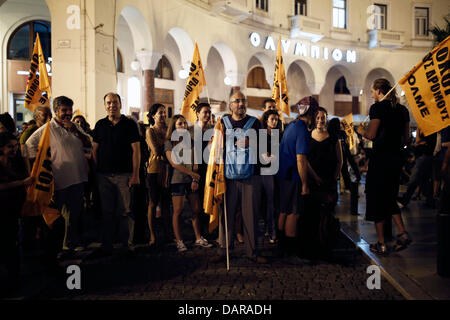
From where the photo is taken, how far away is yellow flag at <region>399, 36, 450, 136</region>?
14.3ft

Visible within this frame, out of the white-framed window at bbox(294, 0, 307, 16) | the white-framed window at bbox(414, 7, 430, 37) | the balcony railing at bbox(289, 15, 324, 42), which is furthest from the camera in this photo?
the white-framed window at bbox(414, 7, 430, 37)

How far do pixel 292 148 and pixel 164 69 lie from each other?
15302 mm

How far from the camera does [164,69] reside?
62.7 ft

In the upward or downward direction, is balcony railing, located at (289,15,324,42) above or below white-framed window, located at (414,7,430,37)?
below

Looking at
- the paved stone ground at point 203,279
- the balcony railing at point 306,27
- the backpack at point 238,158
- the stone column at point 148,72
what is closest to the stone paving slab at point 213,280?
the paved stone ground at point 203,279

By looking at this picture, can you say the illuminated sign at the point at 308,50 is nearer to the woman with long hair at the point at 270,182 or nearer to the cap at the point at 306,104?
the woman with long hair at the point at 270,182

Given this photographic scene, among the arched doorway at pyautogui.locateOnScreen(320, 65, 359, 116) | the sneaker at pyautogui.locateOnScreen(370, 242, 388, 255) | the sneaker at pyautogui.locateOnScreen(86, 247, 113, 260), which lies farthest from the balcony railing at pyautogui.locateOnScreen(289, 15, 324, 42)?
the sneaker at pyautogui.locateOnScreen(86, 247, 113, 260)

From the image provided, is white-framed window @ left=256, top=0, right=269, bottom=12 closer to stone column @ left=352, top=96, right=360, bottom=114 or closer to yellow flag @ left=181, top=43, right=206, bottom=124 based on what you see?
stone column @ left=352, top=96, right=360, bottom=114

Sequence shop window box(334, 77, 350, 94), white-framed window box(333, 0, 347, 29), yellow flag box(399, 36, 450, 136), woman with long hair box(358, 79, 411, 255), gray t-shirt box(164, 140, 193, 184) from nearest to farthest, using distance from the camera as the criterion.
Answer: yellow flag box(399, 36, 450, 136)
woman with long hair box(358, 79, 411, 255)
gray t-shirt box(164, 140, 193, 184)
white-framed window box(333, 0, 347, 29)
shop window box(334, 77, 350, 94)

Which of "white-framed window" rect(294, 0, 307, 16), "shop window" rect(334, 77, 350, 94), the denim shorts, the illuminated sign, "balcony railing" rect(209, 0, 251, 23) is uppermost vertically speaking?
"white-framed window" rect(294, 0, 307, 16)

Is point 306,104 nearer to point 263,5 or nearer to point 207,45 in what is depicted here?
point 207,45

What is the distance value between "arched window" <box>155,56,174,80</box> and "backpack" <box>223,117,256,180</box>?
1481 cm

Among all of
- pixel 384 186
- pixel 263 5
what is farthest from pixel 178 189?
pixel 263 5
